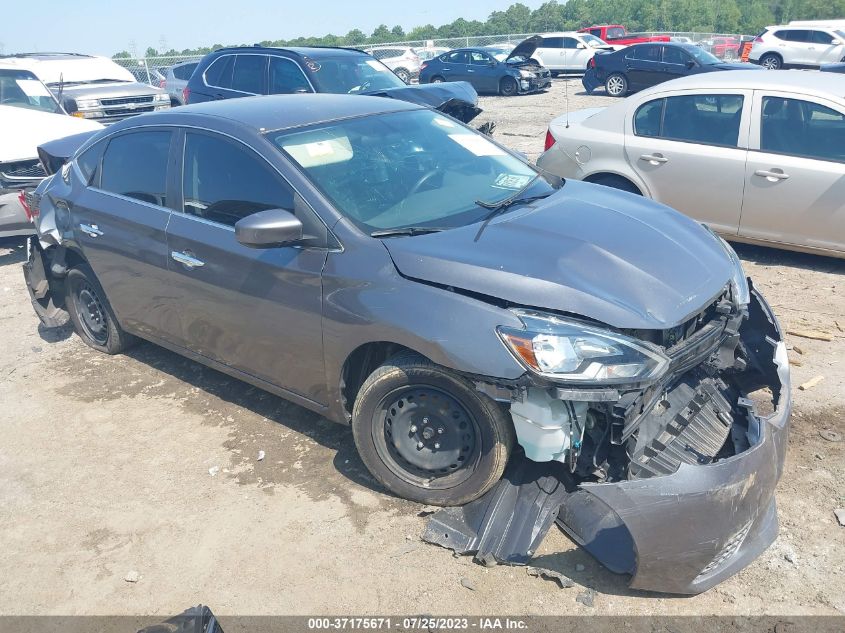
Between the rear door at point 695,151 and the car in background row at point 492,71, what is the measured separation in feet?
56.4

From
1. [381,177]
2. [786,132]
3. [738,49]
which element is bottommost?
[738,49]

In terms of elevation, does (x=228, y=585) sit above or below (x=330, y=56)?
below

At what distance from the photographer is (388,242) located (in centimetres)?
351

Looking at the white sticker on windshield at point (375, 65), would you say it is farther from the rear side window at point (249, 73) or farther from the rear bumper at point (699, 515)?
the rear bumper at point (699, 515)

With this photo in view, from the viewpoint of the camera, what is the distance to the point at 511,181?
432cm

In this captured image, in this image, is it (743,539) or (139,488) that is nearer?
(743,539)

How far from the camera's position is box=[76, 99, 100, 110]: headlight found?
39.9 feet

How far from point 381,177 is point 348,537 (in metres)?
1.84

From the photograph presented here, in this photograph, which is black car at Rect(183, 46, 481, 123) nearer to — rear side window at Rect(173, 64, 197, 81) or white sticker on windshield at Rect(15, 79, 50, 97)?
white sticker on windshield at Rect(15, 79, 50, 97)

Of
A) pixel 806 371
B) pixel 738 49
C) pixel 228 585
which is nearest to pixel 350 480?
pixel 228 585

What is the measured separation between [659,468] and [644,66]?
66.3 feet

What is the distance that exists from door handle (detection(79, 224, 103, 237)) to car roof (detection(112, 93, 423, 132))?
0.71 meters

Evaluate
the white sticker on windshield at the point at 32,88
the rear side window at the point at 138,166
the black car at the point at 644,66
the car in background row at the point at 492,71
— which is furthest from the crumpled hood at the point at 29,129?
the car in background row at the point at 492,71

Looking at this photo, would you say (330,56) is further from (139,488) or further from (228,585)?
(228,585)
